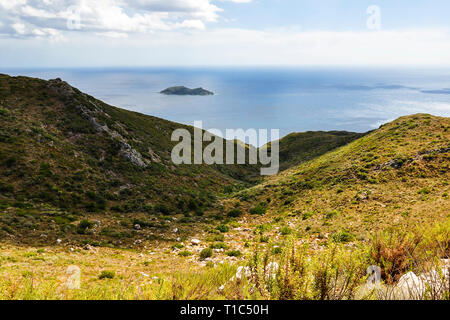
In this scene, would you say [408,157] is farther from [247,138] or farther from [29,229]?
[247,138]

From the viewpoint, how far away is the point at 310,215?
63.5 feet

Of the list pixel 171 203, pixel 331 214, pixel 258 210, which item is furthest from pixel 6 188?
pixel 331 214

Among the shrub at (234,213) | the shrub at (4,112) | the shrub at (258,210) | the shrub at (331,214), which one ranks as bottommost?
the shrub at (234,213)

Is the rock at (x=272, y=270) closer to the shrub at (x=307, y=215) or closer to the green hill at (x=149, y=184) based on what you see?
the green hill at (x=149, y=184)

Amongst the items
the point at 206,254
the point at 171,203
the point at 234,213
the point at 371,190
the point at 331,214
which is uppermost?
the point at 371,190

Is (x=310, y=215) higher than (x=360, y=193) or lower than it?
lower

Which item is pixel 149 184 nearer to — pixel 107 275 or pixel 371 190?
pixel 107 275

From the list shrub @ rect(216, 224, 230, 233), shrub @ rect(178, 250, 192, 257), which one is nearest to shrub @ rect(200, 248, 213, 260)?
shrub @ rect(178, 250, 192, 257)

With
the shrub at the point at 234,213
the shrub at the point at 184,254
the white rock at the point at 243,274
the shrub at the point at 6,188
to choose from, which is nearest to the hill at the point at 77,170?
the shrub at the point at 6,188

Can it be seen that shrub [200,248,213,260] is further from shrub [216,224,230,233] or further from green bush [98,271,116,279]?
shrub [216,224,230,233]

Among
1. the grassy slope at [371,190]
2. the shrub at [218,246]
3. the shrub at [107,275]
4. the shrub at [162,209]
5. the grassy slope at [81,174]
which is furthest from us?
the shrub at [162,209]

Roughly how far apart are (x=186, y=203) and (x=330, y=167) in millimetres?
18862
